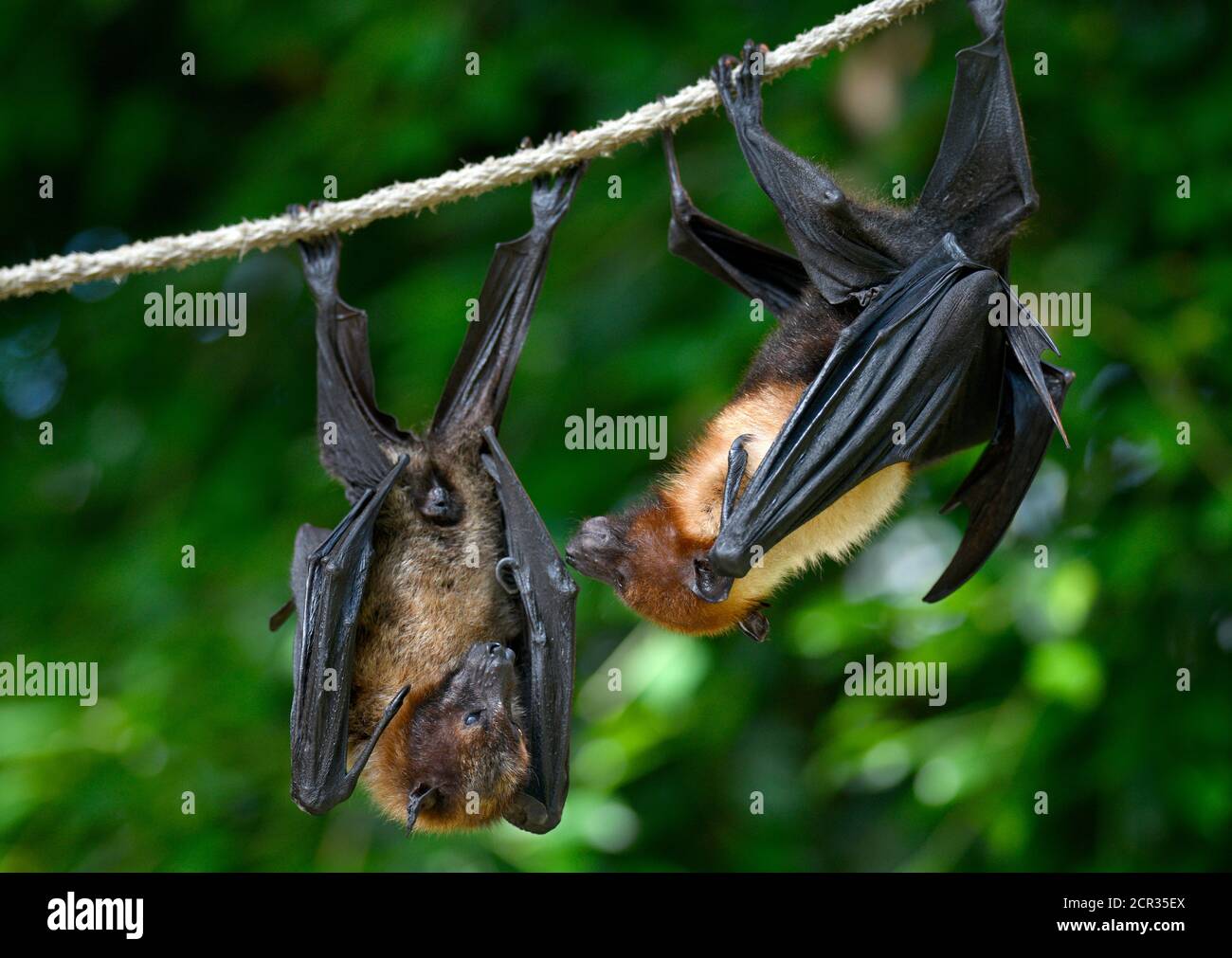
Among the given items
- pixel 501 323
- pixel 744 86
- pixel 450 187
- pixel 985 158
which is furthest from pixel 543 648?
pixel 985 158

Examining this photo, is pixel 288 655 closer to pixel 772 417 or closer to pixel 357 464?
pixel 357 464

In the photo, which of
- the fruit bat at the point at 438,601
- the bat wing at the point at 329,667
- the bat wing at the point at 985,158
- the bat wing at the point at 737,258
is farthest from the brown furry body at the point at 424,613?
the bat wing at the point at 985,158

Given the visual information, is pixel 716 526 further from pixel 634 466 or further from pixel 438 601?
pixel 634 466

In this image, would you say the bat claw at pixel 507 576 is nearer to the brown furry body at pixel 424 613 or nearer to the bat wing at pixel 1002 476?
the brown furry body at pixel 424 613

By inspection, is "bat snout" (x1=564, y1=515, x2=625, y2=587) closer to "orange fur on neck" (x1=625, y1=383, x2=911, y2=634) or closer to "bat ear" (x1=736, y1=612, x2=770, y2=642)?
"orange fur on neck" (x1=625, y1=383, x2=911, y2=634)

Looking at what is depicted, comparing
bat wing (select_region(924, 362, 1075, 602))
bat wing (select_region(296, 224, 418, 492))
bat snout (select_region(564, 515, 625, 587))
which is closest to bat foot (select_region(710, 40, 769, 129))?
bat wing (select_region(924, 362, 1075, 602))

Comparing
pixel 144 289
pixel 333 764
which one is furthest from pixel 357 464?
pixel 144 289
